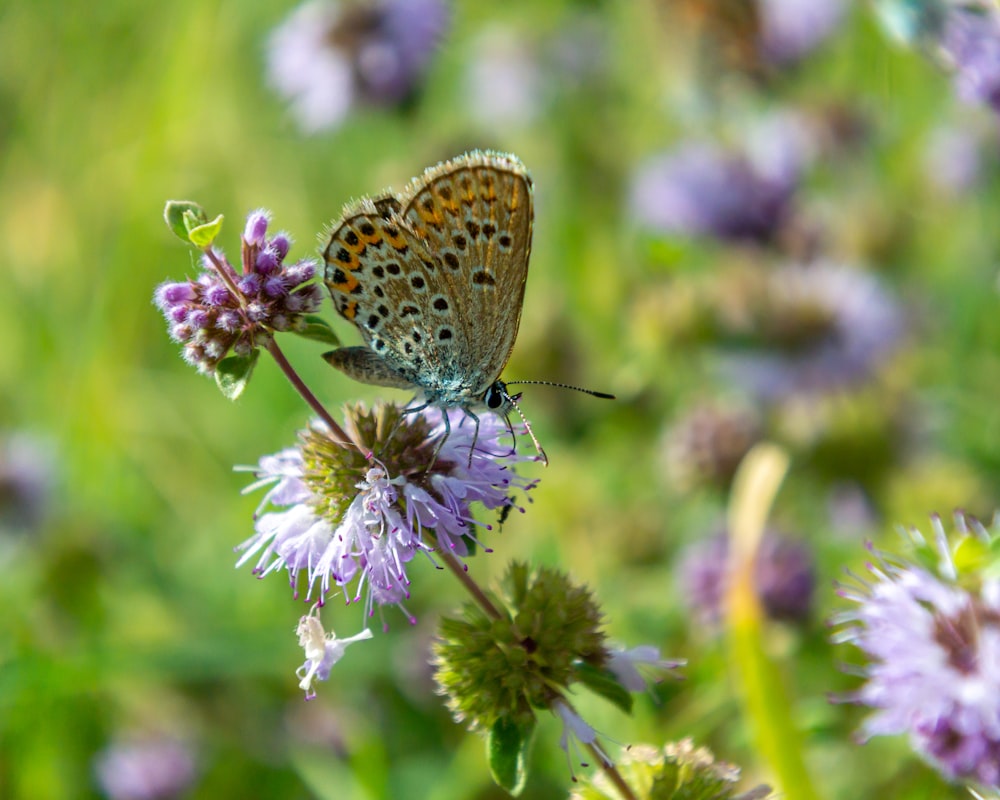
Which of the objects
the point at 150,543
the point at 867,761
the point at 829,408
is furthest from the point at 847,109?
the point at 150,543

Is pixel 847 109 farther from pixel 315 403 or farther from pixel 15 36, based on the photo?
pixel 15 36

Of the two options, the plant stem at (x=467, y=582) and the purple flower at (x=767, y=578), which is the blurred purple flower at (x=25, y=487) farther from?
the plant stem at (x=467, y=582)

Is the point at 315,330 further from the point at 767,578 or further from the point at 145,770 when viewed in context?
the point at 145,770

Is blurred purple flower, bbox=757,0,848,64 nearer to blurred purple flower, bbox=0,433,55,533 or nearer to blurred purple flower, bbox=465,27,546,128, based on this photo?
blurred purple flower, bbox=465,27,546,128

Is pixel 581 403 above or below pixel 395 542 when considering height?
above

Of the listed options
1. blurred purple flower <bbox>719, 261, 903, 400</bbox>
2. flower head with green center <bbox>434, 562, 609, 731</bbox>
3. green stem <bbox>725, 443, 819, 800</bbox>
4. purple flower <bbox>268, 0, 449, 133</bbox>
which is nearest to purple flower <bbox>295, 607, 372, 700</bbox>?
flower head with green center <bbox>434, 562, 609, 731</bbox>

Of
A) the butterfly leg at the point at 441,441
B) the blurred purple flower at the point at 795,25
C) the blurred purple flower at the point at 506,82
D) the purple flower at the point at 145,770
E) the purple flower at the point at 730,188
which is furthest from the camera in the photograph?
the blurred purple flower at the point at 506,82

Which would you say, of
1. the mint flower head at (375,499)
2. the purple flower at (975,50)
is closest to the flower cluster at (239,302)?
the mint flower head at (375,499)
